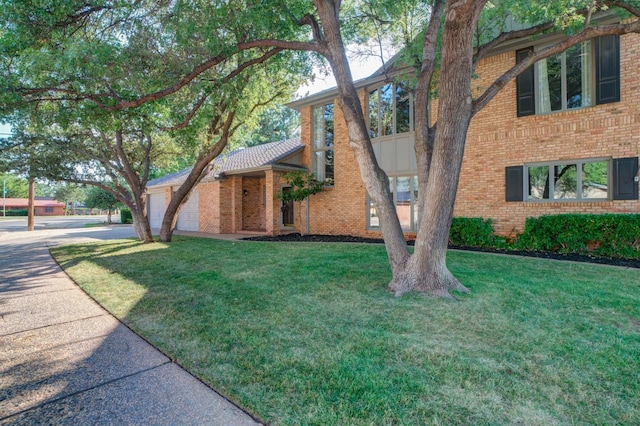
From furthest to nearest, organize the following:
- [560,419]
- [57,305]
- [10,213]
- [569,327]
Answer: [10,213] < [57,305] < [569,327] < [560,419]

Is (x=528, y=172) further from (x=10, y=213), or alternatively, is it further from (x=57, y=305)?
(x=10, y=213)

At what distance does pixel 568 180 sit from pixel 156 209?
859 inches

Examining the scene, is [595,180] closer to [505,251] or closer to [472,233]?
[505,251]

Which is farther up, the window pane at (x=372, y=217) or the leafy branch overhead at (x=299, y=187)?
the leafy branch overhead at (x=299, y=187)

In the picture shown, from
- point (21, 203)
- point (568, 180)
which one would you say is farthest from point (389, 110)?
point (21, 203)

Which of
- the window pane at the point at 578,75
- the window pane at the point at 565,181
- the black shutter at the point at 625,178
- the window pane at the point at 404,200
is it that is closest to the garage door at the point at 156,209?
the window pane at the point at 404,200

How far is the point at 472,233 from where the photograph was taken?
9.98 m

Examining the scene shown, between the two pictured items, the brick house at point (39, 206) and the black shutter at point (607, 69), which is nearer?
the black shutter at point (607, 69)

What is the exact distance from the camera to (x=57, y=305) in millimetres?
5148

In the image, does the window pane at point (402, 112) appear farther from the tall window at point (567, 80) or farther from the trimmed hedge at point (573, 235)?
the trimmed hedge at point (573, 235)

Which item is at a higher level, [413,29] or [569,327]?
[413,29]

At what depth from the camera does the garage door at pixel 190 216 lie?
1845cm

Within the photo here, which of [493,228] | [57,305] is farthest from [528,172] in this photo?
[57,305]

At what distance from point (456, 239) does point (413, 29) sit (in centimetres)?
591
